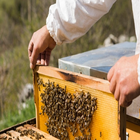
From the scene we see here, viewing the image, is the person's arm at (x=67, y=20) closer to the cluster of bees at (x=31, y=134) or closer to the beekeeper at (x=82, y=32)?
the beekeeper at (x=82, y=32)

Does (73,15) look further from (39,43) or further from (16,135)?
(16,135)

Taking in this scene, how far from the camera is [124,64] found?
1.21m

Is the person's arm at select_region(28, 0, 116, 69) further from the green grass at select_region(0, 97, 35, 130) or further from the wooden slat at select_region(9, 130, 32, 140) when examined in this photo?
the green grass at select_region(0, 97, 35, 130)

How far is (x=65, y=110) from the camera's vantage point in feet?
5.66

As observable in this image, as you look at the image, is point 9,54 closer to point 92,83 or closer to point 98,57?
point 98,57

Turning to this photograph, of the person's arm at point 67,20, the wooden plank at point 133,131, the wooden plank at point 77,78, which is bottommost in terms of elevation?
the wooden plank at point 133,131

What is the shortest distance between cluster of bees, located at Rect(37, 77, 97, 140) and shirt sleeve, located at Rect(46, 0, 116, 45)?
0.44 metres

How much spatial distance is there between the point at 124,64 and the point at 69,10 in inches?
28.2

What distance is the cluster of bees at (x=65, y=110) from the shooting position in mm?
1588

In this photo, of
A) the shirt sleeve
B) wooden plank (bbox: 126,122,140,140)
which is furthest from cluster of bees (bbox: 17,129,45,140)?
the shirt sleeve

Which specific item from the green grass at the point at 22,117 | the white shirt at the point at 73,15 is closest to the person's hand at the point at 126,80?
the white shirt at the point at 73,15

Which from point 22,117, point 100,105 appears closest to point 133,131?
point 100,105

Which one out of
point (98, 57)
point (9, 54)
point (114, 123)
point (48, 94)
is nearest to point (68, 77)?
point (48, 94)

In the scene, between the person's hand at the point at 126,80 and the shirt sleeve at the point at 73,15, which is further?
the shirt sleeve at the point at 73,15
